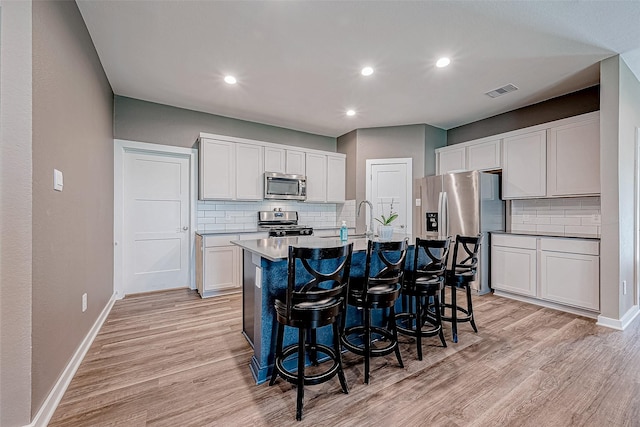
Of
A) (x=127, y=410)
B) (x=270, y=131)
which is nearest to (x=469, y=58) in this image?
(x=270, y=131)

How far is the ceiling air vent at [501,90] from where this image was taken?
3602 mm

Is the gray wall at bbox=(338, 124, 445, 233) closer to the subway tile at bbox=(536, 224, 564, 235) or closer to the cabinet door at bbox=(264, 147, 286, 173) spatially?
the cabinet door at bbox=(264, 147, 286, 173)

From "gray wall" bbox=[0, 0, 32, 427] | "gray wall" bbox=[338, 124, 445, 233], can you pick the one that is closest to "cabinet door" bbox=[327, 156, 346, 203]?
"gray wall" bbox=[338, 124, 445, 233]

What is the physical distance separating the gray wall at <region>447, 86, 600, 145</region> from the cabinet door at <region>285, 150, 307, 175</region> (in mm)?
2819

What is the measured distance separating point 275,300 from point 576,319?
3.47m

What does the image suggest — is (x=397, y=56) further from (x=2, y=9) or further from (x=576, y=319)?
(x=576, y=319)

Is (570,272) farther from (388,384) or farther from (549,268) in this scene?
(388,384)

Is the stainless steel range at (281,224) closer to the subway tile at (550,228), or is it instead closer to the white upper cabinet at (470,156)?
the white upper cabinet at (470,156)

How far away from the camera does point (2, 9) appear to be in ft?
4.50

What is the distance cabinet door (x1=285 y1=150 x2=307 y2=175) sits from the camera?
16.2ft

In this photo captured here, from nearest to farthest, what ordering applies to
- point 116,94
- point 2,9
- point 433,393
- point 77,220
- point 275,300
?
point 2,9, point 433,393, point 275,300, point 77,220, point 116,94

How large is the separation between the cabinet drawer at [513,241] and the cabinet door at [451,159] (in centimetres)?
128

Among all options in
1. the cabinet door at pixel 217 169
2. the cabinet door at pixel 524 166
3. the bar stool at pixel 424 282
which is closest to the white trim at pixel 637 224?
the cabinet door at pixel 524 166

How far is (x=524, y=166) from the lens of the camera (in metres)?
3.99
